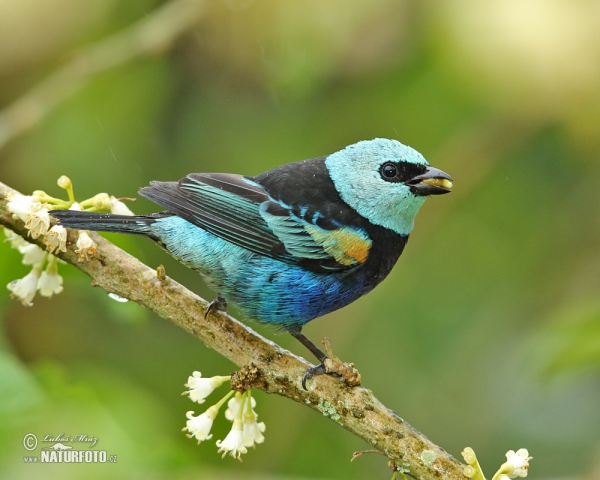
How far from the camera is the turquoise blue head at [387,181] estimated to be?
149 inches

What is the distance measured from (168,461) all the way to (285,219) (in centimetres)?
145

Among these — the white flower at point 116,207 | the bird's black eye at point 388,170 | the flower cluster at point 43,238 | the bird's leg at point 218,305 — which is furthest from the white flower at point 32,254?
the bird's black eye at point 388,170

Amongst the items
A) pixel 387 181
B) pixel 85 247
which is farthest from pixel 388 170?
pixel 85 247

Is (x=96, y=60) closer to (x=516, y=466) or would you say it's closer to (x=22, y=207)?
(x=22, y=207)

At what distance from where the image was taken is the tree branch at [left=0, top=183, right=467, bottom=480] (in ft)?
9.29

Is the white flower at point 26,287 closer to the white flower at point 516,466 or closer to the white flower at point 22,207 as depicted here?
the white flower at point 22,207

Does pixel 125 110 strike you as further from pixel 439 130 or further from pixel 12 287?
pixel 12 287

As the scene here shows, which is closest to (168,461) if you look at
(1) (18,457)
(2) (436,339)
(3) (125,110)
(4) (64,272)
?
(1) (18,457)

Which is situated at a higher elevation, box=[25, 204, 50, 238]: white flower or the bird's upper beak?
the bird's upper beak

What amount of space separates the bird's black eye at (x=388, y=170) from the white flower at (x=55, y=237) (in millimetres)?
1592

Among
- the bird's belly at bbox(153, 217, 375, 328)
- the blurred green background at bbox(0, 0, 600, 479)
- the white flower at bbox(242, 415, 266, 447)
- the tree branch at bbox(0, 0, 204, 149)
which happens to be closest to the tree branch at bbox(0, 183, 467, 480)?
the white flower at bbox(242, 415, 266, 447)

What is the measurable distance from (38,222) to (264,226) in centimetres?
118

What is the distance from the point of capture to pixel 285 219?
3855 millimetres

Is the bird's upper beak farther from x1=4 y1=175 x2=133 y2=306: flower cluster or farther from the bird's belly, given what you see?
x1=4 y1=175 x2=133 y2=306: flower cluster
